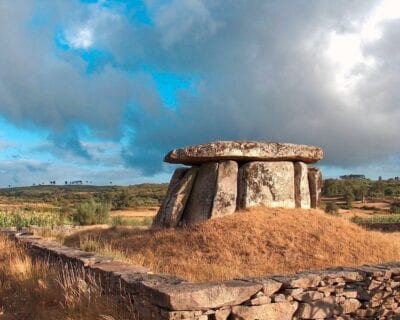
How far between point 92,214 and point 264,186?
53.0ft

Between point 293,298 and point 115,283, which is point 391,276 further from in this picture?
point 115,283

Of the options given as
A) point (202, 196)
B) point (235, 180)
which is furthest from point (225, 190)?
point (202, 196)

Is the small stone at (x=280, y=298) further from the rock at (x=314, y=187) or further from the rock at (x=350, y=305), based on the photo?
the rock at (x=314, y=187)

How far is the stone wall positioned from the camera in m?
5.54

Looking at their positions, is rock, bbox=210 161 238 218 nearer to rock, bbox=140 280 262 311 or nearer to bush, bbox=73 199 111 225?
rock, bbox=140 280 262 311

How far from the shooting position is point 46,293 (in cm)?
805

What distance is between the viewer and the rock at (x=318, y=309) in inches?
254

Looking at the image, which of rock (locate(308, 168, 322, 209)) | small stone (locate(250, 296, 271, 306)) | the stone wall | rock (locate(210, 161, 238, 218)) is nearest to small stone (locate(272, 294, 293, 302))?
the stone wall

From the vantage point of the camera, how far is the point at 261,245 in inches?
435

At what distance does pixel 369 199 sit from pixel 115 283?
2016 inches

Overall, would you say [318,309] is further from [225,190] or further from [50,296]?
[225,190]

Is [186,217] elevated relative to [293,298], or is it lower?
elevated

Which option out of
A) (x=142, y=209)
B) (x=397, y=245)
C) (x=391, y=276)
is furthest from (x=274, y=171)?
(x=142, y=209)

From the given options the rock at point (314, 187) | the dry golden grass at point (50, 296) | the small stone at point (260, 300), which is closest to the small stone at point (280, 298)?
the small stone at point (260, 300)
